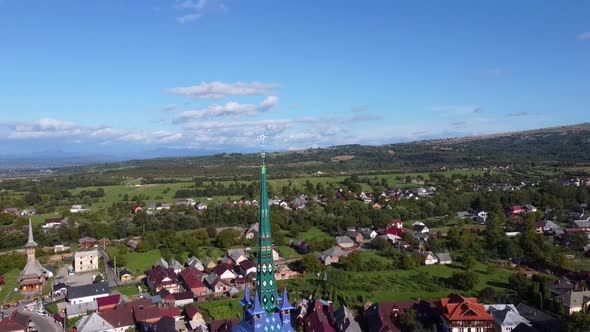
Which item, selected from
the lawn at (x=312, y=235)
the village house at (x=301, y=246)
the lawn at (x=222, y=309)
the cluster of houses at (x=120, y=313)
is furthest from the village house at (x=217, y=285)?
the lawn at (x=312, y=235)

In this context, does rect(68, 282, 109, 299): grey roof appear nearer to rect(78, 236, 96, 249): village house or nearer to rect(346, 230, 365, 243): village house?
rect(78, 236, 96, 249): village house

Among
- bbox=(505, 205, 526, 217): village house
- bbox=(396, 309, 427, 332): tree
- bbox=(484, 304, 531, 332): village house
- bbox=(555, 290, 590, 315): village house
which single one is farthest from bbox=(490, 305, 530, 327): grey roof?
bbox=(505, 205, 526, 217): village house

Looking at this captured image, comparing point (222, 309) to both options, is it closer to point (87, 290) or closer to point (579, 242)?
point (87, 290)

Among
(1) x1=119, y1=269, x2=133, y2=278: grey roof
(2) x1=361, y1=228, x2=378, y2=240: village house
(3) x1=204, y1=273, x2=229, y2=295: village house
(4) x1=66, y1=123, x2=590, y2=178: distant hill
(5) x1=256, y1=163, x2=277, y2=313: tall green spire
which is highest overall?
(5) x1=256, y1=163, x2=277, y2=313: tall green spire

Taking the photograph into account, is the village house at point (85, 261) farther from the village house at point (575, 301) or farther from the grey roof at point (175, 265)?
the village house at point (575, 301)

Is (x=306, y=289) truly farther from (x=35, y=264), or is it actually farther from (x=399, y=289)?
(x=35, y=264)

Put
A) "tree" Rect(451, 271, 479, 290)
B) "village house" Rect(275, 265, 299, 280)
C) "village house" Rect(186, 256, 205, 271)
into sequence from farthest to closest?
"village house" Rect(186, 256, 205, 271) < "village house" Rect(275, 265, 299, 280) < "tree" Rect(451, 271, 479, 290)
